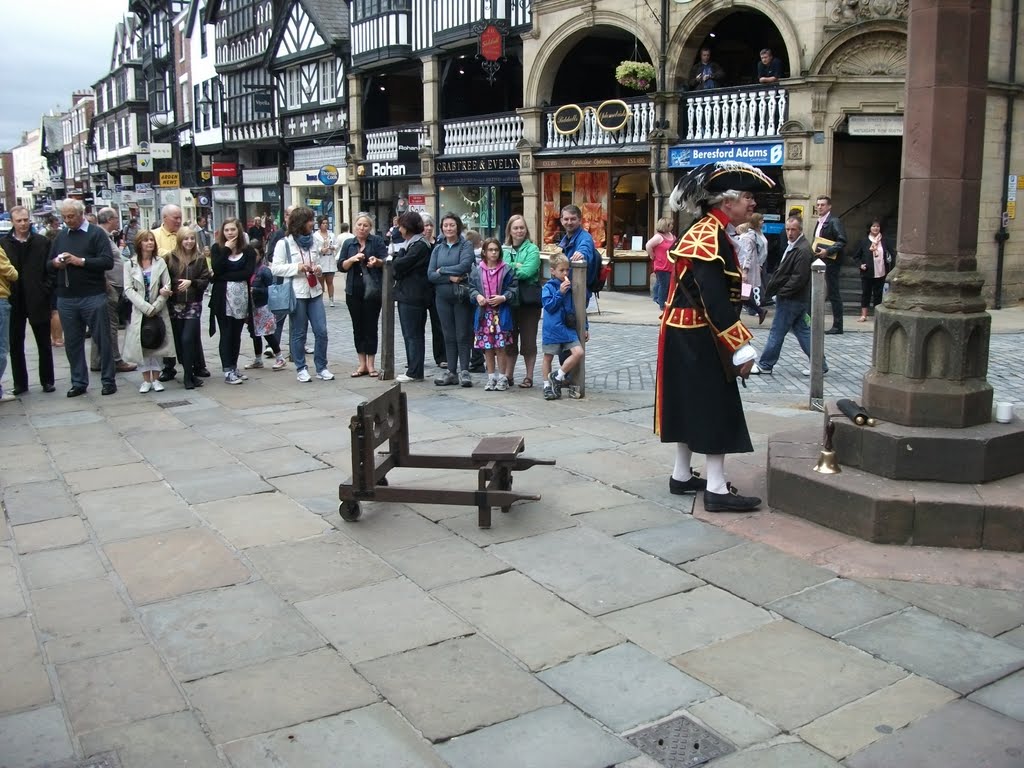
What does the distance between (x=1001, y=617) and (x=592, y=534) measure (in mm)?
1991

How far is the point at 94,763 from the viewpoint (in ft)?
10.6

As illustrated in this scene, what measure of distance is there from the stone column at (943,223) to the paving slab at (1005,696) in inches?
76.6

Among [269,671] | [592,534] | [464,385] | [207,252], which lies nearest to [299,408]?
[464,385]

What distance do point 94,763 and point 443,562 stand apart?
203cm

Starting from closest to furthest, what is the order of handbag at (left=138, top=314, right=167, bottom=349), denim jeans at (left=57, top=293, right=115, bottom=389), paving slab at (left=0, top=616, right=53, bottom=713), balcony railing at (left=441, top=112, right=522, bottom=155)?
1. paving slab at (left=0, top=616, right=53, bottom=713)
2. denim jeans at (left=57, top=293, right=115, bottom=389)
3. handbag at (left=138, top=314, right=167, bottom=349)
4. balcony railing at (left=441, top=112, right=522, bottom=155)

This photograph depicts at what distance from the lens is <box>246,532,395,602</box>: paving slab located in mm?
4695

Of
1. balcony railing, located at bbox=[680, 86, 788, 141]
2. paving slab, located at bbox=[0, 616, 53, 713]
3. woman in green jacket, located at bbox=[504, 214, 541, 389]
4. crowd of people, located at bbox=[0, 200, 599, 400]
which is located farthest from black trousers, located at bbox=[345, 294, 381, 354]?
balcony railing, located at bbox=[680, 86, 788, 141]

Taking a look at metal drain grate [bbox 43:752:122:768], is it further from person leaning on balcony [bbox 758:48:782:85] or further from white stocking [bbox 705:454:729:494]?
person leaning on balcony [bbox 758:48:782:85]

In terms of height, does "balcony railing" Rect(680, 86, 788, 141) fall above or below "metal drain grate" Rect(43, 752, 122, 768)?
above

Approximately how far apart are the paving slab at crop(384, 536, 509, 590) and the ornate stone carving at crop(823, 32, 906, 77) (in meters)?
14.6

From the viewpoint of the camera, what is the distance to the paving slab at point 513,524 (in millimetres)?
5336

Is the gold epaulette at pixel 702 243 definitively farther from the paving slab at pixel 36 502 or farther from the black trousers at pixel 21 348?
the black trousers at pixel 21 348

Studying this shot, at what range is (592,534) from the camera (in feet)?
17.5

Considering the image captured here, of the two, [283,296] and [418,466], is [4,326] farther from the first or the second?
[418,466]
